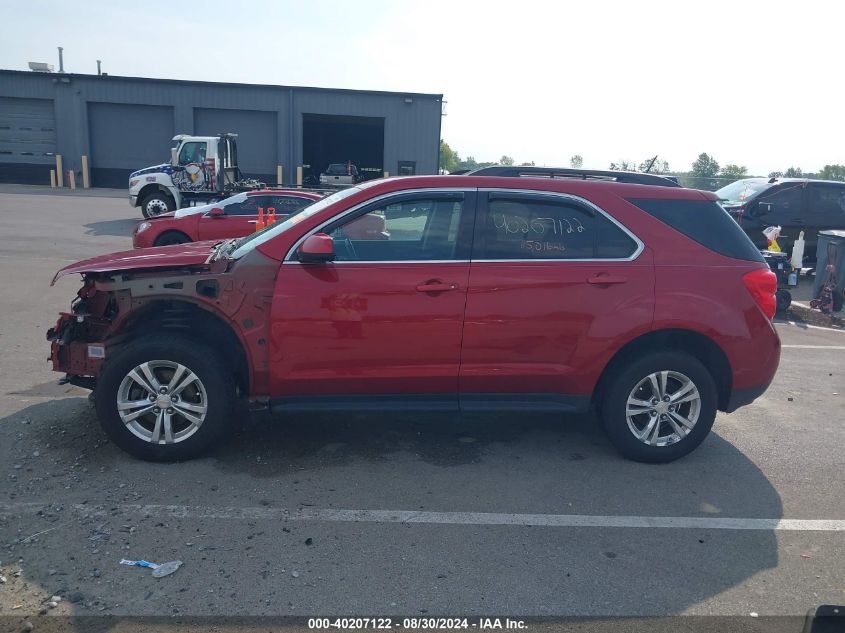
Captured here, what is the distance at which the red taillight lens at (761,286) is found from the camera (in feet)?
16.4

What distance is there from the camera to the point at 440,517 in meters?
4.21

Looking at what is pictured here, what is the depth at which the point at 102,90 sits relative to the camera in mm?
35875

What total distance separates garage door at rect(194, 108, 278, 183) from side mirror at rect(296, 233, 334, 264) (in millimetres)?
33696

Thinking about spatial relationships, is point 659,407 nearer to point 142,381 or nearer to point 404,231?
point 404,231

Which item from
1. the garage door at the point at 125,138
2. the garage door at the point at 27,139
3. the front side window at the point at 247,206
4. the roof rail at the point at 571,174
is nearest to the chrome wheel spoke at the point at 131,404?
the roof rail at the point at 571,174

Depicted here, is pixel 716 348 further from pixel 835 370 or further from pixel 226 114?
pixel 226 114

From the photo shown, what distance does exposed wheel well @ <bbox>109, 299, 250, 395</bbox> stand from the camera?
16.1 ft

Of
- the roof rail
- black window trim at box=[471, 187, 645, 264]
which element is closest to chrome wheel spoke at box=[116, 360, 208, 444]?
black window trim at box=[471, 187, 645, 264]

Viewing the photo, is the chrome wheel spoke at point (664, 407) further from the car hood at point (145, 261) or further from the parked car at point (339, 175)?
the parked car at point (339, 175)

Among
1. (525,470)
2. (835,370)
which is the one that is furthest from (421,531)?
(835,370)

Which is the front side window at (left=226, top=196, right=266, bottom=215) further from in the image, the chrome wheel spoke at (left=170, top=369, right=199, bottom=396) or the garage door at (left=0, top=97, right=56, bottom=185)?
the garage door at (left=0, top=97, right=56, bottom=185)

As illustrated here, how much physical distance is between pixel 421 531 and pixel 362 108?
34.5 meters

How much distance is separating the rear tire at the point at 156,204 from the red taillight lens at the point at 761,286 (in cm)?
1822

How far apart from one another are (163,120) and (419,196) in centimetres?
3532
